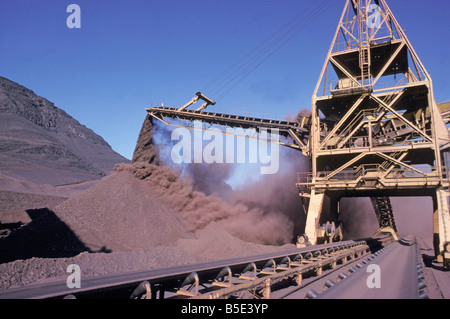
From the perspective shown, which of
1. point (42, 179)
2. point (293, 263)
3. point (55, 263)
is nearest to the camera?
point (293, 263)

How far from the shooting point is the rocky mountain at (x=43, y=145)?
2468 inches

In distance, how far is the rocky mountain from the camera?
206 feet

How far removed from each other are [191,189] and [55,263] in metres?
13.7

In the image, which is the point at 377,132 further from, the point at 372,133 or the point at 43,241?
the point at 43,241

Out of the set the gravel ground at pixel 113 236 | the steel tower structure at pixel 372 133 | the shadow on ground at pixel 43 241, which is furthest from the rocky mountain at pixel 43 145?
the steel tower structure at pixel 372 133

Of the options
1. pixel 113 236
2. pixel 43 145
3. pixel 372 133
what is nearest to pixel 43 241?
pixel 113 236

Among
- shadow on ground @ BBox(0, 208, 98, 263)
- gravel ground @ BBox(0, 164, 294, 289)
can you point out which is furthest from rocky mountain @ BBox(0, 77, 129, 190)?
shadow on ground @ BBox(0, 208, 98, 263)

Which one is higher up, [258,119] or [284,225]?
[258,119]

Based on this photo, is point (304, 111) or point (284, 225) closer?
point (284, 225)

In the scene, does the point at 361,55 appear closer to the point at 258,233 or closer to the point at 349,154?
the point at 349,154

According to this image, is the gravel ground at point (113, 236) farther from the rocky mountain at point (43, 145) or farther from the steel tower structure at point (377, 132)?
the rocky mountain at point (43, 145)

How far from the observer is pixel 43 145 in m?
80.2
